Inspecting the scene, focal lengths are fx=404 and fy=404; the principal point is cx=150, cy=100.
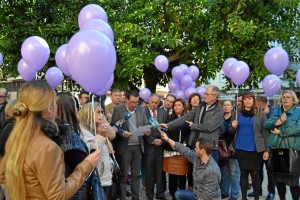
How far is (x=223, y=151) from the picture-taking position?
6.75m

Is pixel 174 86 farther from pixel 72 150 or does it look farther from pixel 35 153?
pixel 35 153

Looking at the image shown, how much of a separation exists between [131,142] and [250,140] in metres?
1.89

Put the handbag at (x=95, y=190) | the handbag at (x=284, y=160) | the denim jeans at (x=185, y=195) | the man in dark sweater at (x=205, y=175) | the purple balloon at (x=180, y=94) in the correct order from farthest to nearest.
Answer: the purple balloon at (x=180, y=94) → the denim jeans at (x=185, y=195) → the handbag at (x=284, y=160) → the man in dark sweater at (x=205, y=175) → the handbag at (x=95, y=190)

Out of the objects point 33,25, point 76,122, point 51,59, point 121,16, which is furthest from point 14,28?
point 76,122

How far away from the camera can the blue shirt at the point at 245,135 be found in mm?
6301

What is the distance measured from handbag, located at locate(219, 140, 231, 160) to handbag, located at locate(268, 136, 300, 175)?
3.43ft

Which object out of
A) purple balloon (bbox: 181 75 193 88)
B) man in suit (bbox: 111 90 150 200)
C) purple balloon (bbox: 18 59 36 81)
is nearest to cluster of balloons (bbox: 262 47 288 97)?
purple balloon (bbox: 181 75 193 88)

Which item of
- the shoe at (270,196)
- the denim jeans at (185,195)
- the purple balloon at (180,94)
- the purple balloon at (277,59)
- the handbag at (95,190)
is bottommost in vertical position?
the shoe at (270,196)

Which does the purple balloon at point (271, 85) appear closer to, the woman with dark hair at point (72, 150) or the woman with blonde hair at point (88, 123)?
the woman with blonde hair at point (88, 123)

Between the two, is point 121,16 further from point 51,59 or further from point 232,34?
point 232,34

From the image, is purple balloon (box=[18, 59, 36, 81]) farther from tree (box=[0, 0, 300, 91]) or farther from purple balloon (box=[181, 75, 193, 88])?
purple balloon (box=[181, 75, 193, 88])

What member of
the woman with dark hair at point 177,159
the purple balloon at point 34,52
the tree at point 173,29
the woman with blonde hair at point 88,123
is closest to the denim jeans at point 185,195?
the woman with dark hair at point 177,159

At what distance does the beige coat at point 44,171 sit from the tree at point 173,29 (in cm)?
842

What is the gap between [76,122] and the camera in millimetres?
3197
